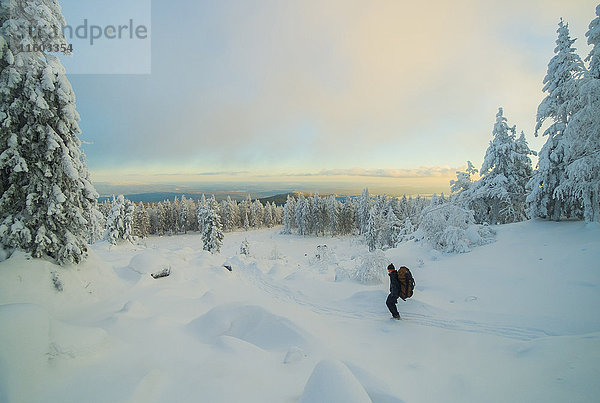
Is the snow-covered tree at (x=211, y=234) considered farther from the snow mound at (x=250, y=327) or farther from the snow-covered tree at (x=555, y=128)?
the snow-covered tree at (x=555, y=128)

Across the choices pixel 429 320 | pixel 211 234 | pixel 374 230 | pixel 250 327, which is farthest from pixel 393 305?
pixel 374 230

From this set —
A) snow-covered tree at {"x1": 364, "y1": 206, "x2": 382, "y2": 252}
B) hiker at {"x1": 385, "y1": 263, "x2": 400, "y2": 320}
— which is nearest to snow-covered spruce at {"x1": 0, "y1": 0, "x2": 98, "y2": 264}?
hiker at {"x1": 385, "y1": 263, "x2": 400, "y2": 320}

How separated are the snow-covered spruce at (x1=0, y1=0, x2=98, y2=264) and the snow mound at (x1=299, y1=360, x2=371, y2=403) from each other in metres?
7.87

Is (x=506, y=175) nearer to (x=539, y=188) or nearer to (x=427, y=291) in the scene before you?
(x=539, y=188)

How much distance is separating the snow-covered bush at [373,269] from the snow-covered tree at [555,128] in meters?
11.2

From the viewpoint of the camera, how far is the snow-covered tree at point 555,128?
Result: 45.3 feet

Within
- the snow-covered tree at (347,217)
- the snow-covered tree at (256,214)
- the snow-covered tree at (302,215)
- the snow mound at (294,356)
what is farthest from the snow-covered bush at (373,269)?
the snow-covered tree at (256,214)

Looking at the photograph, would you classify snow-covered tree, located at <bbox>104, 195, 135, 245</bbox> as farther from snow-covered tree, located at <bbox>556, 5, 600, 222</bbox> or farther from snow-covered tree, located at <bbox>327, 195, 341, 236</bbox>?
snow-covered tree, located at <bbox>327, 195, 341, 236</bbox>

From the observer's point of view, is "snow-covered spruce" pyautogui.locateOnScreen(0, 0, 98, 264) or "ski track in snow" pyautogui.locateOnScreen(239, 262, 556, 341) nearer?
"ski track in snow" pyautogui.locateOnScreen(239, 262, 556, 341)

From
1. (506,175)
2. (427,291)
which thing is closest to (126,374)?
(427,291)

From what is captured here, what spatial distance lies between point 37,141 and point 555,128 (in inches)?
917

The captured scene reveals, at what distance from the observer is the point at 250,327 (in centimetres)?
628

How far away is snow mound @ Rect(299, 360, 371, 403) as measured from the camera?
2773mm

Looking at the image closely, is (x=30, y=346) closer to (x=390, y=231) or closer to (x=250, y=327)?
(x=250, y=327)
